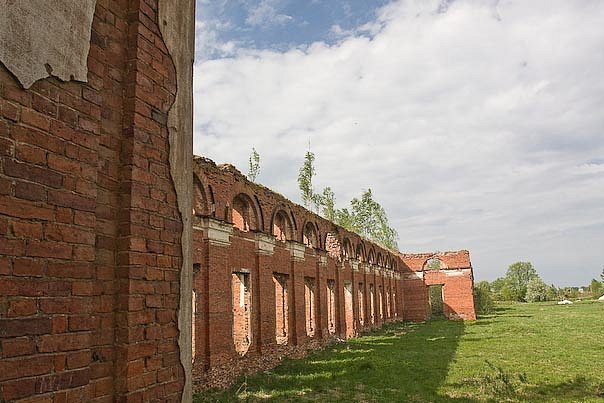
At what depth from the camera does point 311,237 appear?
65.0 ft

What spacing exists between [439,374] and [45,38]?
12488 mm

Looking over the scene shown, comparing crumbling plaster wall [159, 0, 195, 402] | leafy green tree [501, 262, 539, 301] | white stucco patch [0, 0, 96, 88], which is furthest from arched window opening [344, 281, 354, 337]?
leafy green tree [501, 262, 539, 301]

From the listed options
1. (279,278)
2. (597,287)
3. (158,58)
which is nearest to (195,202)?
(279,278)

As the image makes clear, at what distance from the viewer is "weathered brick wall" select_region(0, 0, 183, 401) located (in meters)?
2.21

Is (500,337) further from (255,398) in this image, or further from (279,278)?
(255,398)

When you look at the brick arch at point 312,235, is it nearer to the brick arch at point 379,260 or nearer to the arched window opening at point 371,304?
the arched window opening at point 371,304

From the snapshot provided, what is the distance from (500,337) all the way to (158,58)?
22030mm

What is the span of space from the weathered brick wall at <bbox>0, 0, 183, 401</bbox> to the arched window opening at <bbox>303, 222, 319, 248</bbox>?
16.1 m

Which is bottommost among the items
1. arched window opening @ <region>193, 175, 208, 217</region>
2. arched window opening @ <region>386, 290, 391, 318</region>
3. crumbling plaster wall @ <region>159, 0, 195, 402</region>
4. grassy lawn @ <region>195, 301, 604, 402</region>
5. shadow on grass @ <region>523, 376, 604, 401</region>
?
shadow on grass @ <region>523, 376, 604, 401</region>

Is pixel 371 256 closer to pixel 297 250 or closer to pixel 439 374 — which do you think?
pixel 297 250

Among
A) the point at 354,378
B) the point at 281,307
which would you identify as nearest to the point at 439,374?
the point at 354,378

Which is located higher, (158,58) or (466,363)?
(158,58)

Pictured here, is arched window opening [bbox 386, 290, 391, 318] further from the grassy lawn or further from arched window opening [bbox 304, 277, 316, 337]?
arched window opening [bbox 304, 277, 316, 337]

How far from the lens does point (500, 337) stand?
22.1 m
